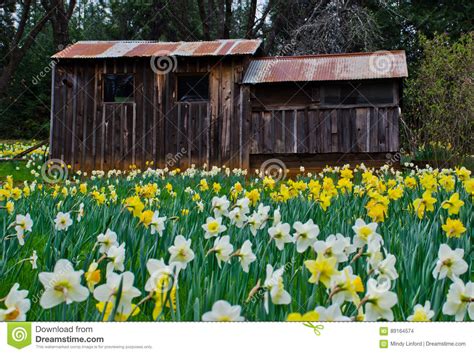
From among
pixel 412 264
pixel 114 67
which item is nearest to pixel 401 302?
pixel 412 264

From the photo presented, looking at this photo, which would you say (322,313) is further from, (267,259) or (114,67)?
(114,67)

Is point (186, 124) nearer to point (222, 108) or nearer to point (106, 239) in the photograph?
point (222, 108)

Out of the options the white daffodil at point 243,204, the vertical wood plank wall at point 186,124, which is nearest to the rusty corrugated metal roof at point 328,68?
the vertical wood plank wall at point 186,124

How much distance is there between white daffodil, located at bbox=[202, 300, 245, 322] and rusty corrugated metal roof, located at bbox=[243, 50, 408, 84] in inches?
391

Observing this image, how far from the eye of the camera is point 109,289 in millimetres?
969

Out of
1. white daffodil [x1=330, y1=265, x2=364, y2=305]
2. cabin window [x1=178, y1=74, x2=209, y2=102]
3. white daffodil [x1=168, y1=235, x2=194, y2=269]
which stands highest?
cabin window [x1=178, y1=74, x2=209, y2=102]

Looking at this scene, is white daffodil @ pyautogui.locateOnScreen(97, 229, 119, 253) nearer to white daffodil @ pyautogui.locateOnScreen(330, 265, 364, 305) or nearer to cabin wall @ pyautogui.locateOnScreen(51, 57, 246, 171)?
white daffodil @ pyautogui.locateOnScreen(330, 265, 364, 305)

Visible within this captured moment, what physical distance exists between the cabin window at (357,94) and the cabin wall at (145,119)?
6.48ft

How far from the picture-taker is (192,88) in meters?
11.9

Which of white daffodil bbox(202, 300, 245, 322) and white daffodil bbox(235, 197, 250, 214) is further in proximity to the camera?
white daffodil bbox(235, 197, 250, 214)

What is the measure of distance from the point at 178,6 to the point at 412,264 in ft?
66.7

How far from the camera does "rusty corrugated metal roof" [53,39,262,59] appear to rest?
11.1m

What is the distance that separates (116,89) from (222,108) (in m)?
2.80

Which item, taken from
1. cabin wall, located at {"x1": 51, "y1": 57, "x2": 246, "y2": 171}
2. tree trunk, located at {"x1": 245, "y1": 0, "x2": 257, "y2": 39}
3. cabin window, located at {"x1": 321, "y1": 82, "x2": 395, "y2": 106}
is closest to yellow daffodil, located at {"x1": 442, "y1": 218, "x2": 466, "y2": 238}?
cabin wall, located at {"x1": 51, "y1": 57, "x2": 246, "y2": 171}
